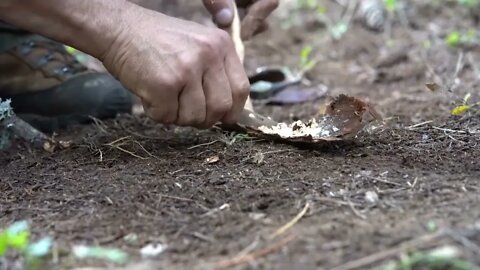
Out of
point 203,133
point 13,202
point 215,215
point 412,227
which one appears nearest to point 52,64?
point 203,133

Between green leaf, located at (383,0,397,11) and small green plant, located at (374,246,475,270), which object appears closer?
small green plant, located at (374,246,475,270)

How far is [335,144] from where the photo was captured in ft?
5.60

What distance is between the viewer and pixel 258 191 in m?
1.40

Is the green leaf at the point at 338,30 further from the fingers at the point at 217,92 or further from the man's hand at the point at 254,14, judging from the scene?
the fingers at the point at 217,92

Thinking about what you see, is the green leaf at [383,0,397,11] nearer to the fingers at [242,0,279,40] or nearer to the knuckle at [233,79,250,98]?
the fingers at [242,0,279,40]

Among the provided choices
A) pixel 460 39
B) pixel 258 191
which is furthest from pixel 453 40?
pixel 258 191

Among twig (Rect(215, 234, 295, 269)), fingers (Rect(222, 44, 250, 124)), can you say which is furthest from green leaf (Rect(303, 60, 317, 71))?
twig (Rect(215, 234, 295, 269))

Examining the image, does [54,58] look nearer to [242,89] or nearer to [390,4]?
[242,89]

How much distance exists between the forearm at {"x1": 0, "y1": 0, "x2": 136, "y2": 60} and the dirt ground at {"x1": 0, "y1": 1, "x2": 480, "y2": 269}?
33cm

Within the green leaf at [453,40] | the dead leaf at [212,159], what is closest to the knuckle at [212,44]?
the dead leaf at [212,159]

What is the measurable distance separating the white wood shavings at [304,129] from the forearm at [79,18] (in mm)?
490

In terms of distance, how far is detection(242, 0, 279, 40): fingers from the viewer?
86.7 inches

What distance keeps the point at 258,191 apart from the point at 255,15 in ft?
3.20

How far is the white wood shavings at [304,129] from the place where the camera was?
5.65 feet
